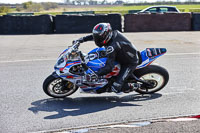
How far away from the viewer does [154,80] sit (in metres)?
6.68

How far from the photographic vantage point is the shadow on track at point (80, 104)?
587cm

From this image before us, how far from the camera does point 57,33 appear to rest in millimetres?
18750

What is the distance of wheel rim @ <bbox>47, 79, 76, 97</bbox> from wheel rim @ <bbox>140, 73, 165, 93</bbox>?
1577 millimetres

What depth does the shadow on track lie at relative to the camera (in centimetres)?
587

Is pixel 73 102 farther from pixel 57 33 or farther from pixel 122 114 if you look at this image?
pixel 57 33

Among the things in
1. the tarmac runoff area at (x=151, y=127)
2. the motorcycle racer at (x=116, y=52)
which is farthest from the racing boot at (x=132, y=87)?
the tarmac runoff area at (x=151, y=127)

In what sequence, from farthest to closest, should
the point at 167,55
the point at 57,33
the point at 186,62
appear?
the point at 57,33
the point at 167,55
the point at 186,62

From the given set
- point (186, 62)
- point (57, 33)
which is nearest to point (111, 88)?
point (186, 62)

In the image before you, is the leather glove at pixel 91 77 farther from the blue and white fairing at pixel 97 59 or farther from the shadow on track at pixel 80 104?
the shadow on track at pixel 80 104

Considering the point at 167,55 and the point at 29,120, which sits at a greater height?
the point at 167,55

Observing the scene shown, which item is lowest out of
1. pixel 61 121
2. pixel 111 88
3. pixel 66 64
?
pixel 61 121

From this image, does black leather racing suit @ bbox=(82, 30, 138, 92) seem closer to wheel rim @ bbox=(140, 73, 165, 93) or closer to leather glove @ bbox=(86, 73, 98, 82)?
leather glove @ bbox=(86, 73, 98, 82)

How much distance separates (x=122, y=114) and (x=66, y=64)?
1495mm

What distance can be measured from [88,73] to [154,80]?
1.52m
